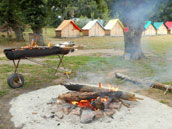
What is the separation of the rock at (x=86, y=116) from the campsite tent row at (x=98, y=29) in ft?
95.4

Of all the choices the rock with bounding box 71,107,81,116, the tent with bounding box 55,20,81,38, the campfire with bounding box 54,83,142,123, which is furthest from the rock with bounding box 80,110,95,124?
the tent with bounding box 55,20,81,38

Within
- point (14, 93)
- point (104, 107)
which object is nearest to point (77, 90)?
point (104, 107)

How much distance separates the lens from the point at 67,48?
7.18 m

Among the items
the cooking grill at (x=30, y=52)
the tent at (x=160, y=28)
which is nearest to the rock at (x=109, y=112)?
the cooking grill at (x=30, y=52)

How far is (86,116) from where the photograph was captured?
4070 mm

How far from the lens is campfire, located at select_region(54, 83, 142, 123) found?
13.9 ft

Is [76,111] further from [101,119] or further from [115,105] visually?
[115,105]

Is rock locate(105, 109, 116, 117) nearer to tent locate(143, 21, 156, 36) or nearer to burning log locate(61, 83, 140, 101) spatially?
burning log locate(61, 83, 140, 101)

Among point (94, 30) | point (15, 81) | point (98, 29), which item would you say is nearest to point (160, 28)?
point (98, 29)

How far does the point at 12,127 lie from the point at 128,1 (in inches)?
389

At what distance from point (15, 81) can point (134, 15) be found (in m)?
8.30

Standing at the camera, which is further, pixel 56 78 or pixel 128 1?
pixel 128 1

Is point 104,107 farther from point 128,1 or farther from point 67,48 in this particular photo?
point 128,1

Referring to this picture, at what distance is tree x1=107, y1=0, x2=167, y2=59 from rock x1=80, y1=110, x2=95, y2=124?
29.4 feet
